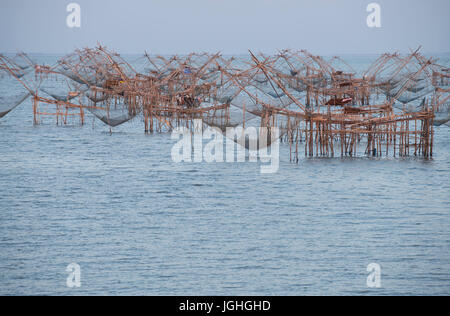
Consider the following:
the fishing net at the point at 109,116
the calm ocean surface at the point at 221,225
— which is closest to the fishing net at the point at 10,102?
the fishing net at the point at 109,116

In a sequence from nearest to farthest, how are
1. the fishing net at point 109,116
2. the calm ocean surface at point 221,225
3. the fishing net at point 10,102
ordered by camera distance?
the calm ocean surface at point 221,225 → the fishing net at point 109,116 → the fishing net at point 10,102

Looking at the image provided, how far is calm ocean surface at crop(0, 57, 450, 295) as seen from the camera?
32.3 feet

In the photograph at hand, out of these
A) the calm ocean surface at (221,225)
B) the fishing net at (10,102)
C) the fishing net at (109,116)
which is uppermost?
the fishing net at (10,102)

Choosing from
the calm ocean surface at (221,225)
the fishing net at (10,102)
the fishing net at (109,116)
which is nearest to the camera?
the calm ocean surface at (221,225)

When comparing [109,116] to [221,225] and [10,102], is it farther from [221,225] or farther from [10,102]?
[221,225]

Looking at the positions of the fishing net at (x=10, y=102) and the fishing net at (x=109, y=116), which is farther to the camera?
the fishing net at (x=10, y=102)

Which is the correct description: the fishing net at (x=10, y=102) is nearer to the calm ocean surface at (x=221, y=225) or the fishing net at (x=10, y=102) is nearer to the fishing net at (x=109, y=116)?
the fishing net at (x=109, y=116)

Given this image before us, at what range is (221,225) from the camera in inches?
502

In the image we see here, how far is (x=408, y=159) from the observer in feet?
64.3

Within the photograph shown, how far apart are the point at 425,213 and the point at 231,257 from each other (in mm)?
4935

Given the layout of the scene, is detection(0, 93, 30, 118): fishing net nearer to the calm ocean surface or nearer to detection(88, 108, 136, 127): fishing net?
detection(88, 108, 136, 127): fishing net

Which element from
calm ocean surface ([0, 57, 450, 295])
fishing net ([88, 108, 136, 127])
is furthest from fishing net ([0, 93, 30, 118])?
calm ocean surface ([0, 57, 450, 295])

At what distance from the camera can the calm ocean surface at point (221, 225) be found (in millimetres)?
9859

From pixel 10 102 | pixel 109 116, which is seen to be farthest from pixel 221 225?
pixel 10 102
